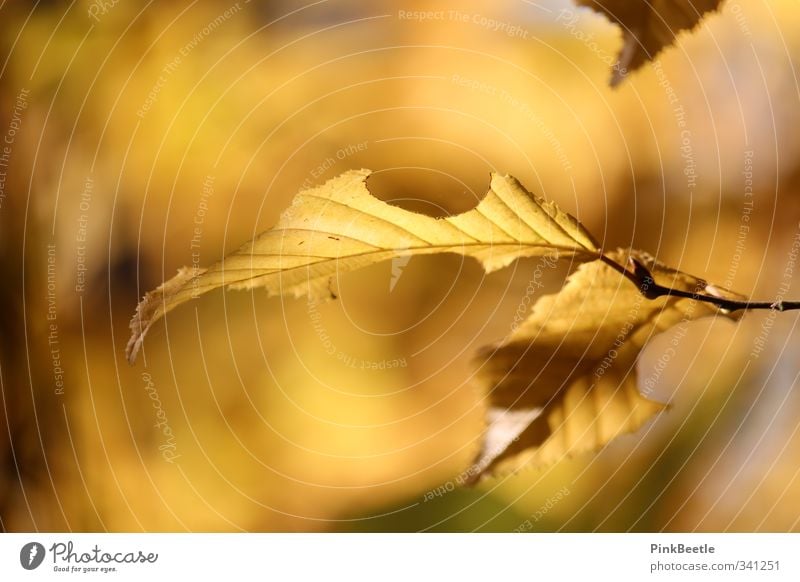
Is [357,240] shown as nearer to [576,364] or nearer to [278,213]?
[278,213]

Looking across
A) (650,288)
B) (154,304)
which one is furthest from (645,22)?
(154,304)

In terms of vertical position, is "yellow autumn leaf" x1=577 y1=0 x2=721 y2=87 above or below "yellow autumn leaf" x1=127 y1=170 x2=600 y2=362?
above

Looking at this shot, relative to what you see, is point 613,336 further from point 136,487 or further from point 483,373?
point 136,487

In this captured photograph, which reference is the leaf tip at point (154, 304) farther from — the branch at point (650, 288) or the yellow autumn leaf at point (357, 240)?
the branch at point (650, 288)

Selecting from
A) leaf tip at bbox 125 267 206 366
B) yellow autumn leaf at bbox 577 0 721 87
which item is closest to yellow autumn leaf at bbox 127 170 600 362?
leaf tip at bbox 125 267 206 366

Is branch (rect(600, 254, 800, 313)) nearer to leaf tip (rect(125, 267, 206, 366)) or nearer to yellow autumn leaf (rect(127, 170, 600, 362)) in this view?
yellow autumn leaf (rect(127, 170, 600, 362))

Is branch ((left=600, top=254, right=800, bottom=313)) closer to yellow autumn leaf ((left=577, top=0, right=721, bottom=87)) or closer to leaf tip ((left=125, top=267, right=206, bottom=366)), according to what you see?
yellow autumn leaf ((left=577, top=0, right=721, bottom=87))

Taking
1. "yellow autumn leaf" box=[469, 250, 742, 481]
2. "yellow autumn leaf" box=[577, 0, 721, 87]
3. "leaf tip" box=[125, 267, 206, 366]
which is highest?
"yellow autumn leaf" box=[577, 0, 721, 87]
